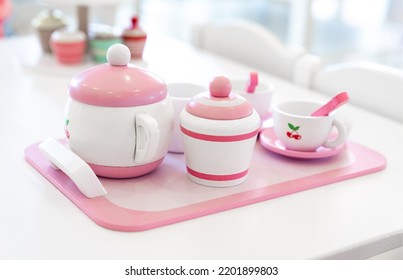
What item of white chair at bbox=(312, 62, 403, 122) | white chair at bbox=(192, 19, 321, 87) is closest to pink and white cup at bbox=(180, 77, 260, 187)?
white chair at bbox=(312, 62, 403, 122)

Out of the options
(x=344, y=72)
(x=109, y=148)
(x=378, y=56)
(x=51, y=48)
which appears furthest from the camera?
(x=378, y=56)

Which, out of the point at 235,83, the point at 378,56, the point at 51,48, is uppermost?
the point at 235,83

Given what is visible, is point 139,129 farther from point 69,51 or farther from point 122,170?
point 69,51

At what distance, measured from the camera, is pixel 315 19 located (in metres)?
2.99

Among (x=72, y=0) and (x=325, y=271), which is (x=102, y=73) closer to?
(x=325, y=271)

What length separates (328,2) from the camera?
3527 millimetres

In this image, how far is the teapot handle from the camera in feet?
2.29

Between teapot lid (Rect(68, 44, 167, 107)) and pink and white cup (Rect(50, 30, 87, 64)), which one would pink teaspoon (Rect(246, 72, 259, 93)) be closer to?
teapot lid (Rect(68, 44, 167, 107))

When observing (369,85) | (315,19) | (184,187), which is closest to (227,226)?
(184,187)

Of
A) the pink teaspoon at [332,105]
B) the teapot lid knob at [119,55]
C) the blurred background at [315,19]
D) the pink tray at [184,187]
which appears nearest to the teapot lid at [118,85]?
the teapot lid knob at [119,55]

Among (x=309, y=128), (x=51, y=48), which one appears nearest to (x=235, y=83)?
(x=309, y=128)

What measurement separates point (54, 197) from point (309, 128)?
0.36 metres

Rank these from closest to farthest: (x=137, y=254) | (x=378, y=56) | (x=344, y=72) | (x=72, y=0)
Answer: (x=137, y=254)
(x=344, y=72)
(x=72, y=0)
(x=378, y=56)

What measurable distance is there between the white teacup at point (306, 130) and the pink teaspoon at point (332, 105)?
0.01 meters
